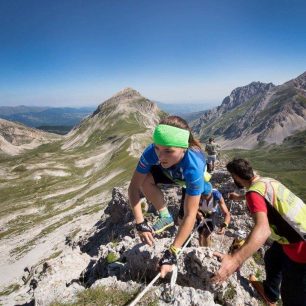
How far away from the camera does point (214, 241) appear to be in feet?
49.1

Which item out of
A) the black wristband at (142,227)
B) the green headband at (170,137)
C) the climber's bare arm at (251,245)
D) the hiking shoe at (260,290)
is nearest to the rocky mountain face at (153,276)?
the hiking shoe at (260,290)

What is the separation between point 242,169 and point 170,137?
2.19 metres

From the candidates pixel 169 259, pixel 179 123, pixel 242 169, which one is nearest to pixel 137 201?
pixel 169 259

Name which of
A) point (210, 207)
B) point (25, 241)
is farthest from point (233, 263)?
point (25, 241)

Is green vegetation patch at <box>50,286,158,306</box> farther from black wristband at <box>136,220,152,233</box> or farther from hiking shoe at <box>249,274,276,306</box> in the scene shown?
hiking shoe at <box>249,274,276,306</box>

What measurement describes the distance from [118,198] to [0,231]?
78975 mm

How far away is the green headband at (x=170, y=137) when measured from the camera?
7.16 meters

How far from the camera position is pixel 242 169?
806cm

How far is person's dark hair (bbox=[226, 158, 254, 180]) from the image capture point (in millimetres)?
7977

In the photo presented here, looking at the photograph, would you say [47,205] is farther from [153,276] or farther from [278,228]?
[278,228]

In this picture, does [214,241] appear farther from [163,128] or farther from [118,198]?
[118,198]

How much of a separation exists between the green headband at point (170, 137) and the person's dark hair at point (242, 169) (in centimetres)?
168

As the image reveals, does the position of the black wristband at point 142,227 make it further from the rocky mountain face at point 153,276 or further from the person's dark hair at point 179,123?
the person's dark hair at point 179,123

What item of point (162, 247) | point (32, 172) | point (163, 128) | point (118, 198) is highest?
point (163, 128)
